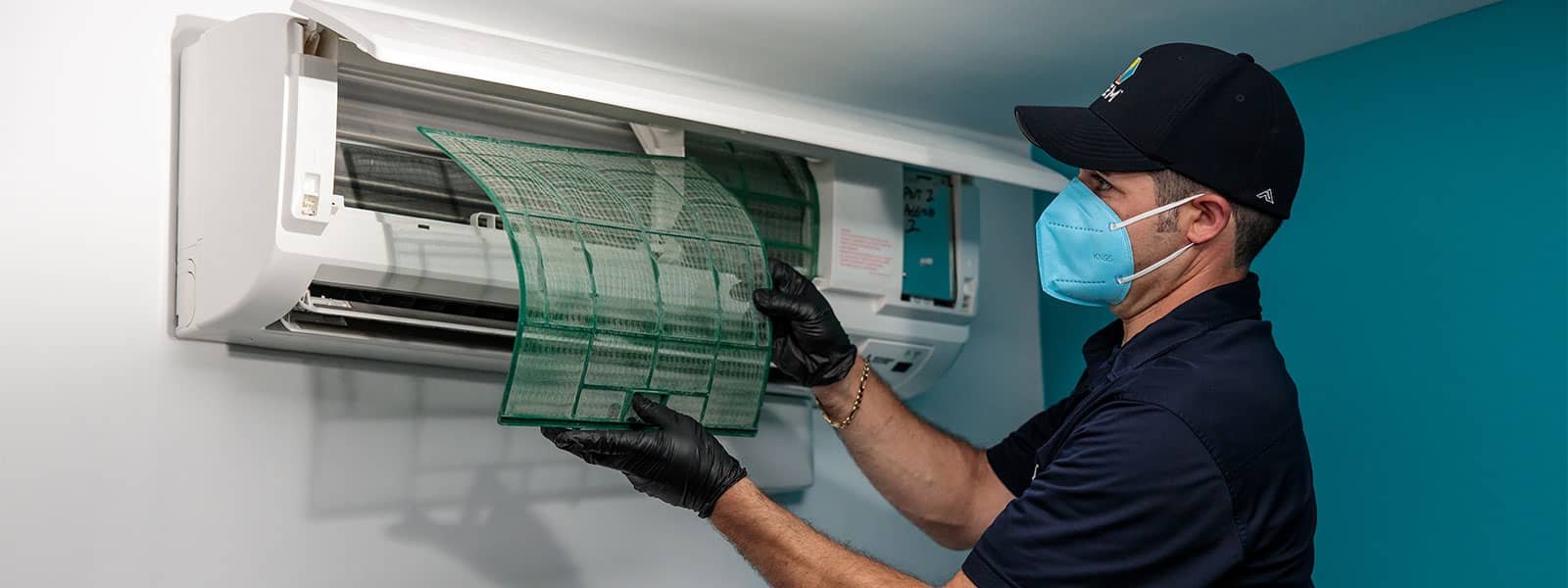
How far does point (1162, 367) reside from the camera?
1.55 meters

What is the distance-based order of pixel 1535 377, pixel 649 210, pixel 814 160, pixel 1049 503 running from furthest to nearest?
pixel 814 160
pixel 1535 377
pixel 649 210
pixel 1049 503

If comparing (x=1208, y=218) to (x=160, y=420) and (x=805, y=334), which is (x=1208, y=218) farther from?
(x=160, y=420)

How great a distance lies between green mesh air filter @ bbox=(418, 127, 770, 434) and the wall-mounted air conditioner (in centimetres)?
10

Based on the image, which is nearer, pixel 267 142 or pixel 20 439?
pixel 267 142

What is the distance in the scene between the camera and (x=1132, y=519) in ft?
4.75

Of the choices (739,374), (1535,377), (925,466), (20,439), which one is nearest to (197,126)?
(20,439)

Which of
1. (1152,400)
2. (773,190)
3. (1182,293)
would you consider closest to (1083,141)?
(1182,293)

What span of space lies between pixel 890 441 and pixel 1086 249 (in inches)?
19.6

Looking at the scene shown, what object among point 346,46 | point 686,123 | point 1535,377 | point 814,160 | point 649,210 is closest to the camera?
point 346,46

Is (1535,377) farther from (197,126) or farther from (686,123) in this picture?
(197,126)

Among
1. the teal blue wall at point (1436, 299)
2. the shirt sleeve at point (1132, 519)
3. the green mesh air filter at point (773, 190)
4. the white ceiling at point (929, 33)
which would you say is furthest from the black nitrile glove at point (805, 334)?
the teal blue wall at point (1436, 299)

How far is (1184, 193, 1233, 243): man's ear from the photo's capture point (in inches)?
63.9

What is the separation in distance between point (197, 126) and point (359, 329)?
0.34m

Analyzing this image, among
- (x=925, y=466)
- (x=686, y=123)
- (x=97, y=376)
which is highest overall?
(x=686, y=123)
